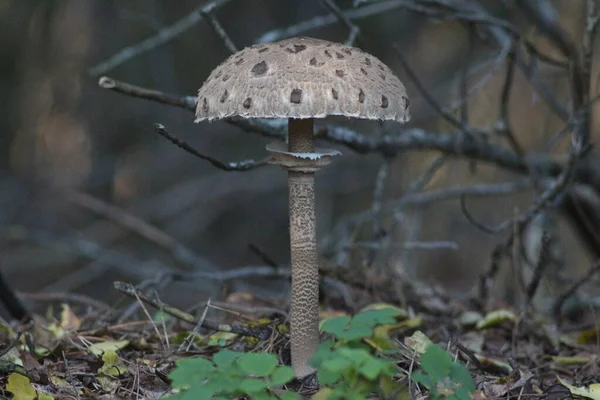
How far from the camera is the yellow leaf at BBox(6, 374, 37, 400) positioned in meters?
2.63

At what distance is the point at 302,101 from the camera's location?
2.62 meters

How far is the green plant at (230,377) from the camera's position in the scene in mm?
2195

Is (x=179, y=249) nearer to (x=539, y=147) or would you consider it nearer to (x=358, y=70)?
(x=358, y=70)

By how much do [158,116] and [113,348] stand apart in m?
6.82

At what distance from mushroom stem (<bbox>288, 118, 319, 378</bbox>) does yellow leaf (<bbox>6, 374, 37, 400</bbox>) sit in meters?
1.14

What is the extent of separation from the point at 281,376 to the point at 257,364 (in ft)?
0.36

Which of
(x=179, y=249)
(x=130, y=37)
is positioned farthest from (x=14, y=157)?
(x=179, y=249)

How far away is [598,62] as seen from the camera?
7.51 metres

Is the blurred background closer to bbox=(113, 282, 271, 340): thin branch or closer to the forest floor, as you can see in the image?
the forest floor

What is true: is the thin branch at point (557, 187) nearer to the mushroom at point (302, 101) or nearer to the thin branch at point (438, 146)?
the thin branch at point (438, 146)

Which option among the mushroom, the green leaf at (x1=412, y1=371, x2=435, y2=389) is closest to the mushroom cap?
the mushroom

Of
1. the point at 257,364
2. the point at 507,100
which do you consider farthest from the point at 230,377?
the point at 507,100

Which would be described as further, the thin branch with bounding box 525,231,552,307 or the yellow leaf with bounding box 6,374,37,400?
the thin branch with bounding box 525,231,552,307

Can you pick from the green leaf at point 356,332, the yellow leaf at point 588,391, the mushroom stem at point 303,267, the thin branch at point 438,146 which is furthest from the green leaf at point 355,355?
the thin branch at point 438,146
